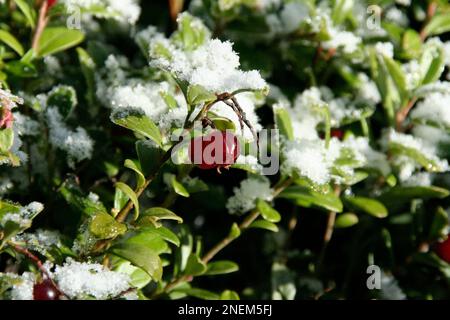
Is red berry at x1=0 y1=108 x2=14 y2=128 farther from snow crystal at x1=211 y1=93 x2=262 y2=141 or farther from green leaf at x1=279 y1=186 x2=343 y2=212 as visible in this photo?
green leaf at x1=279 y1=186 x2=343 y2=212

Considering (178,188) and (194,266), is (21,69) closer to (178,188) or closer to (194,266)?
(178,188)

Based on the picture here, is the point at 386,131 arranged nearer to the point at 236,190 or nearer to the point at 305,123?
the point at 305,123

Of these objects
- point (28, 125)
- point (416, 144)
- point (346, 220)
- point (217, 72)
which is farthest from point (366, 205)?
point (28, 125)

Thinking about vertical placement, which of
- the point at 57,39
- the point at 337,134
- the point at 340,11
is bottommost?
the point at 337,134

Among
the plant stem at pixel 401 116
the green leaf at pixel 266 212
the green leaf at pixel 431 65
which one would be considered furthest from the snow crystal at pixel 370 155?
the green leaf at pixel 266 212

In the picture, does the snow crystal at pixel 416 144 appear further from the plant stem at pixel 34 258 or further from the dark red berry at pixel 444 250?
the plant stem at pixel 34 258
